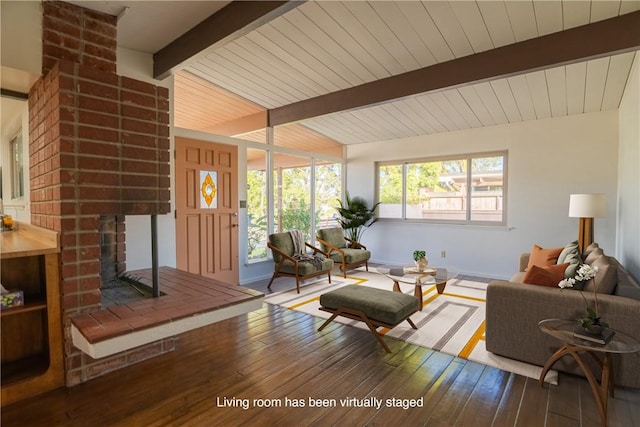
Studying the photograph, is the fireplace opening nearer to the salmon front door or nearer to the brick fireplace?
the brick fireplace

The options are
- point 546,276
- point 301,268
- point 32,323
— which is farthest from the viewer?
point 301,268

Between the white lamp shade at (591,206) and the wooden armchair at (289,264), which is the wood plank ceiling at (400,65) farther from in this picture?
the wooden armchair at (289,264)

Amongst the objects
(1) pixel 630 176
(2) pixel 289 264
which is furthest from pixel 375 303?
(1) pixel 630 176

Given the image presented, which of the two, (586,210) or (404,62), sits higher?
(404,62)

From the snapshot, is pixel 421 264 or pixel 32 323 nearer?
pixel 32 323

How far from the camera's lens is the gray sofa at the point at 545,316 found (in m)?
2.03

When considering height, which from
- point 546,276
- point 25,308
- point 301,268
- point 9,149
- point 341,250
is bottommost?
point 301,268

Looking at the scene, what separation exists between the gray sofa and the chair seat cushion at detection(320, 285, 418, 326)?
662 mm

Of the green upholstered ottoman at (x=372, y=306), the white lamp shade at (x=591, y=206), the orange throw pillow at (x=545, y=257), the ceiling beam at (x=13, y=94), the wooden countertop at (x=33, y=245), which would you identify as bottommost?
the green upholstered ottoman at (x=372, y=306)

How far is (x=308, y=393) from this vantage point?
202 cm

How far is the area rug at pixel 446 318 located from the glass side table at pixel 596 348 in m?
0.32

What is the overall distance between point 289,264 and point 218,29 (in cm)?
290

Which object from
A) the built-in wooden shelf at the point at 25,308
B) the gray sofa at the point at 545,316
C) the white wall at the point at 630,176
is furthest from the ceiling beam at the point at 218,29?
the white wall at the point at 630,176

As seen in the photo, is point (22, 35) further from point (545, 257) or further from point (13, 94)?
point (545, 257)
